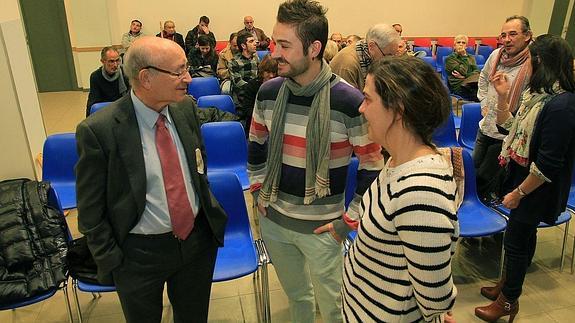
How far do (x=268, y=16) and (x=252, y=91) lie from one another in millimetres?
5710

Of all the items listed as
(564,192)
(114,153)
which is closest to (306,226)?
(114,153)

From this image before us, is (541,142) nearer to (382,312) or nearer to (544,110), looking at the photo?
(544,110)

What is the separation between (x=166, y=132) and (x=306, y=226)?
678 millimetres

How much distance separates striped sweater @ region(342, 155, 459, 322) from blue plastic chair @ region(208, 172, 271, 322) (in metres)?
1.17

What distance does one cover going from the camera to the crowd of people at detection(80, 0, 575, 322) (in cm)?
114

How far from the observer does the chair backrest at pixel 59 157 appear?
3.24m

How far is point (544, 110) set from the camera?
6.94 ft

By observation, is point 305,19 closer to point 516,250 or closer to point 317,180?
point 317,180

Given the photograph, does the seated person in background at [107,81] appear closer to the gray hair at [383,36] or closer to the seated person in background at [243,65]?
the seated person in background at [243,65]

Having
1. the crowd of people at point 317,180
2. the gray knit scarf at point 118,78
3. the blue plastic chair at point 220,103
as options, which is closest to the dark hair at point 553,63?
the crowd of people at point 317,180

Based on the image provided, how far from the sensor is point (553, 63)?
6.95 feet

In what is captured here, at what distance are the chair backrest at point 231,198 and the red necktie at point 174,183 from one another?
84 centimetres

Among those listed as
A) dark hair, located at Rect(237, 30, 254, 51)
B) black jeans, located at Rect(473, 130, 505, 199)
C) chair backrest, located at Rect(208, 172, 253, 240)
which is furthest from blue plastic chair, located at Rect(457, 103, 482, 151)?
chair backrest, located at Rect(208, 172, 253, 240)

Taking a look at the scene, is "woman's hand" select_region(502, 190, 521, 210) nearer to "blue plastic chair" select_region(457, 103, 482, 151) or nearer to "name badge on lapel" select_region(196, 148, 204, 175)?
"name badge on lapel" select_region(196, 148, 204, 175)
